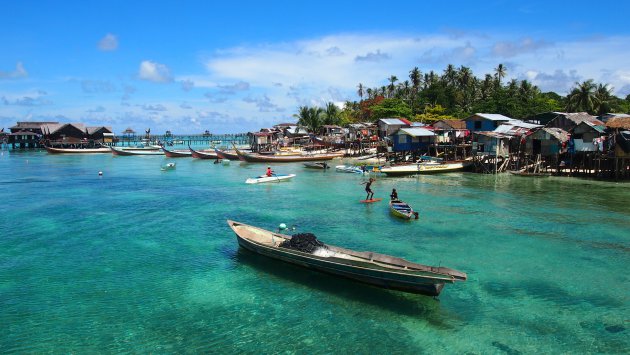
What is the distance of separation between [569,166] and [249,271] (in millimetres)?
37478

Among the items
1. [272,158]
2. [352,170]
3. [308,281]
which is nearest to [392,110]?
[272,158]

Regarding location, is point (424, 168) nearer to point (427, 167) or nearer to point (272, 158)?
point (427, 167)

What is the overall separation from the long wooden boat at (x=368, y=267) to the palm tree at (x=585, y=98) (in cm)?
5996

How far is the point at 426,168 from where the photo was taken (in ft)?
137

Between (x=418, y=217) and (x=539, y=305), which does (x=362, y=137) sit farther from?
(x=539, y=305)

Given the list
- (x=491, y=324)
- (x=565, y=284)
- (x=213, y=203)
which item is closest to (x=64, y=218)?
(x=213, y=203)

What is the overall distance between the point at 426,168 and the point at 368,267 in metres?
31.1

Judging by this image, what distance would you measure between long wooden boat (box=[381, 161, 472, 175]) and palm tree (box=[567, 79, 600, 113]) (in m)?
28.7

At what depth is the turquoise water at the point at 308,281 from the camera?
34.1 feet

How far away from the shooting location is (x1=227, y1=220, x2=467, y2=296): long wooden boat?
11438 mm

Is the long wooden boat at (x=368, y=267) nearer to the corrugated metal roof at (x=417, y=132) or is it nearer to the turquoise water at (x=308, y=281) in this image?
the turquoise water at (x=308, y=281)

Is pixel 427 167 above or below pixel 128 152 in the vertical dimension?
below

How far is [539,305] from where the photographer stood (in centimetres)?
1198

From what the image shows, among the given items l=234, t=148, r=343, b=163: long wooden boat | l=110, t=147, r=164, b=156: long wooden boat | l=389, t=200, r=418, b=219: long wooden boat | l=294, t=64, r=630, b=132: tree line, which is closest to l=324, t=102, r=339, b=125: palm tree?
l=294, t=64, r=630, b=132: tree line
